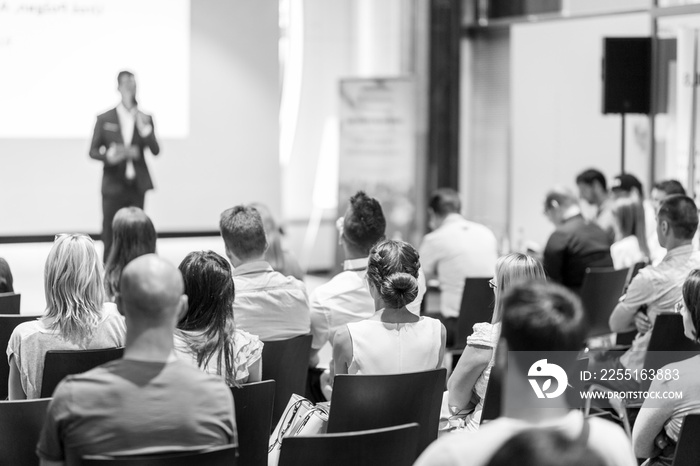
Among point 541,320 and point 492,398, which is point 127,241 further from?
point 541,320

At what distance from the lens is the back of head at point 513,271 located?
318cm

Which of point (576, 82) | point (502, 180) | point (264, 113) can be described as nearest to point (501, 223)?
point (502, 180)

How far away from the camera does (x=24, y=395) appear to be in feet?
10.7

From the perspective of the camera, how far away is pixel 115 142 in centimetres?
782

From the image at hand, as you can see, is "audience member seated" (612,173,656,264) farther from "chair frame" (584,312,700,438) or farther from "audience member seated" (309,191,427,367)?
"audience member seated" (309,191,427,367)

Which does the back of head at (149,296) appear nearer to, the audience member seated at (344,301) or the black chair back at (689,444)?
the black chair back at (689,444)

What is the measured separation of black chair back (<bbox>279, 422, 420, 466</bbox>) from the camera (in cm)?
230

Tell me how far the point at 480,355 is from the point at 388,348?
33cm

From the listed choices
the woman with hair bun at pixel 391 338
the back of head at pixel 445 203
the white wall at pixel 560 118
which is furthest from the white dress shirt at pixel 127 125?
the woman with hair bun at pixel 391 338

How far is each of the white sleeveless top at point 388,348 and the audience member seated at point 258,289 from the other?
73cm

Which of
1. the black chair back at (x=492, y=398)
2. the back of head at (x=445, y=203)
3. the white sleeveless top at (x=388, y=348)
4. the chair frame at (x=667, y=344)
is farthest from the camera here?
the back of head at (x=445, y=203)

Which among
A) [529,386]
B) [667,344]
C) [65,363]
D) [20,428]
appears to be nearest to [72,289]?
[65,363]

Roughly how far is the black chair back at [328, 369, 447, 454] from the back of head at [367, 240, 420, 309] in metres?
0.38

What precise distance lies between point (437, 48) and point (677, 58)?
349 centimetres
